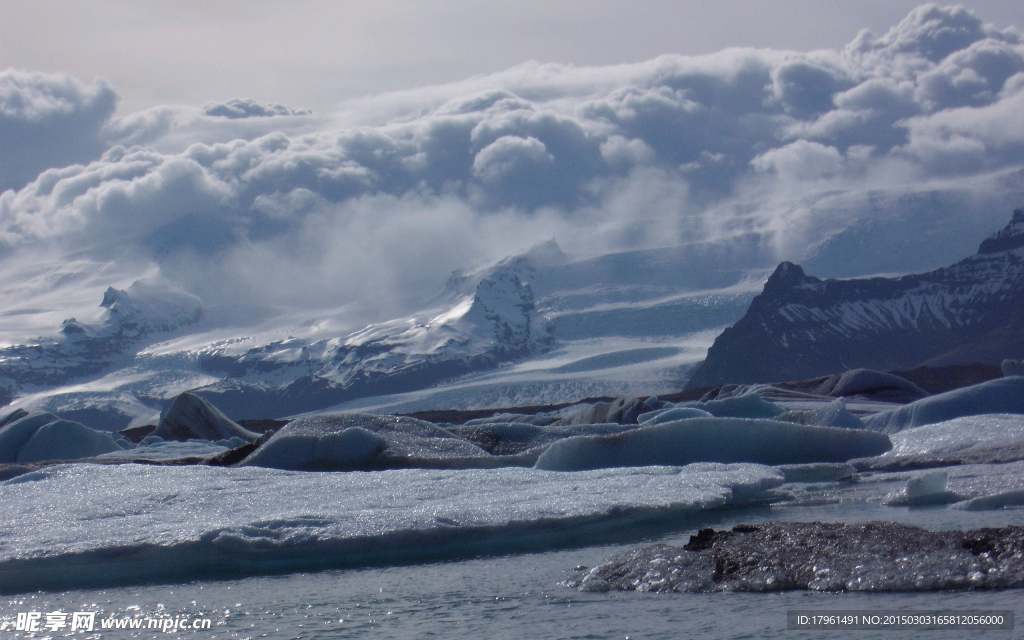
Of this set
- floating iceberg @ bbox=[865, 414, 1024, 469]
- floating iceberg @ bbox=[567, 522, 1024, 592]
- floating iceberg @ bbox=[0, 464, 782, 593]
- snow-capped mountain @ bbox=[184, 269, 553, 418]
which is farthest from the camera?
snow-capped mountain @ bbox=[184, 269, 553, 418]

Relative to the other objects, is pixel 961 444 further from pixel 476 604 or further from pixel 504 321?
pixel 504 321

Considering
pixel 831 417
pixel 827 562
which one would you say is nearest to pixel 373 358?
pixel 831 417

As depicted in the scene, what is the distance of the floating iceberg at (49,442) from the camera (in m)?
23.0

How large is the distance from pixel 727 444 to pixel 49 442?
1551 centimetres

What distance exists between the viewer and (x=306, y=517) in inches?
327

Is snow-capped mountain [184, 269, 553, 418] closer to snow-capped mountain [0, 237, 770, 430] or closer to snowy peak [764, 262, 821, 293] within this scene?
snow-capped mountain [0, 237, 770, 430]

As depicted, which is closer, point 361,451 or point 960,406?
point 361,451

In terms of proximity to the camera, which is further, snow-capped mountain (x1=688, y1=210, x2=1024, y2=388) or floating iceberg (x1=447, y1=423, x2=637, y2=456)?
snow-capped mountain (x1=688, y1=210, x2=1024, y2=388)

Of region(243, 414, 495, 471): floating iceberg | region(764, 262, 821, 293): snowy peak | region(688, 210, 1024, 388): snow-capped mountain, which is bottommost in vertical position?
region(688, 210, 1024, 388): snow-capped mountain

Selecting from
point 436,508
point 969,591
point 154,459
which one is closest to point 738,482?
point 436,508

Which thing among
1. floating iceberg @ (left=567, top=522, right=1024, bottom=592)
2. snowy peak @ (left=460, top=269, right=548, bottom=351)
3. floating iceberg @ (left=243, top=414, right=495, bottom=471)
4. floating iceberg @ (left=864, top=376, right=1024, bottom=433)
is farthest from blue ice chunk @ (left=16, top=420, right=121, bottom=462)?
snowy peak @ (left=460, top=269, right=548, bottom=351)

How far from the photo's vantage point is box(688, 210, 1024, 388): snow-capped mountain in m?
132

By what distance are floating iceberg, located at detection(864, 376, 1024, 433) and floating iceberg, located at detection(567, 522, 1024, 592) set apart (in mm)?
11476

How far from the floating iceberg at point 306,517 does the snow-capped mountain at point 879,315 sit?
11785 centimetres
